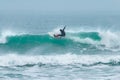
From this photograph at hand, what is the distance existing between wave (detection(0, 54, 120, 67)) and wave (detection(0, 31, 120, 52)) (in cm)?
339

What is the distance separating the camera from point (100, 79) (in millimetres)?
22938

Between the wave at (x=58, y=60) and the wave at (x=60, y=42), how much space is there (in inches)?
133

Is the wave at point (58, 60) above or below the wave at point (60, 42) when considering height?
below

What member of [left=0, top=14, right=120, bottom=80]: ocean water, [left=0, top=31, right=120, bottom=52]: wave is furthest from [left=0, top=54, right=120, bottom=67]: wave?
[left=0, top=31, right=120, bottom=52]: wave

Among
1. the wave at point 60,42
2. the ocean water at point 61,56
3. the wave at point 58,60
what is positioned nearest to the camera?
the ocean water at point 61,56

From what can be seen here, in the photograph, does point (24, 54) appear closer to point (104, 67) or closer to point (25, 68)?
point (25, 68)

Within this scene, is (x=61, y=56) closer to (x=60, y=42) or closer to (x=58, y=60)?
(x=58, y=60)

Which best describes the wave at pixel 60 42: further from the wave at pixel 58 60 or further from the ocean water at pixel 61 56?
the wave at pixel 58 60

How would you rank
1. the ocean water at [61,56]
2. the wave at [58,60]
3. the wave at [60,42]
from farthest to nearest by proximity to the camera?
the wave at [60,42] → the wave at [58,60] → the ocean water at [61,56]

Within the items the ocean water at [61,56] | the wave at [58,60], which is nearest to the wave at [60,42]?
the ocean water at [61,56]

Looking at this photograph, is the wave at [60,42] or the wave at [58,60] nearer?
the wave at [58,60]

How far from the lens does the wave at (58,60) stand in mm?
27578

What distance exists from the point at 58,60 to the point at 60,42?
270 inches

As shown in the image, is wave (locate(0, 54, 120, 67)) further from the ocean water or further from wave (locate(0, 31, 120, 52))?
wave (locate(0, 31, 120, 52))
